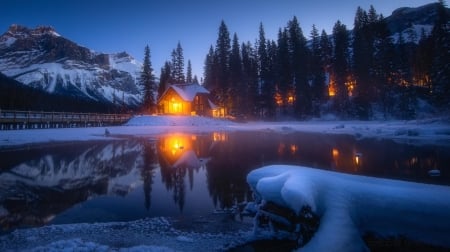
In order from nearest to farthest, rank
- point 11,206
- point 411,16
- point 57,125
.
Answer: point 11,206
point 57,125
point 411,16

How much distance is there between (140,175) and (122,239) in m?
7.72

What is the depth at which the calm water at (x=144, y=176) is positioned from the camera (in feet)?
30.4

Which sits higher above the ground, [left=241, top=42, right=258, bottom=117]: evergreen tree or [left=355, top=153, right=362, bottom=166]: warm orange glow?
[left=241, top=42, right=258, bottom=117]: evergreen tree

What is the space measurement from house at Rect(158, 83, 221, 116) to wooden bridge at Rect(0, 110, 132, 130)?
11.0 m

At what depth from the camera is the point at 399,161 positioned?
1684 centimetres

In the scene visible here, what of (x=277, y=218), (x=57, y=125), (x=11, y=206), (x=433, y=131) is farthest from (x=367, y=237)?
(x=57, y=125)

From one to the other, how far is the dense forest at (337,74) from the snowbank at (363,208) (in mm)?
47747

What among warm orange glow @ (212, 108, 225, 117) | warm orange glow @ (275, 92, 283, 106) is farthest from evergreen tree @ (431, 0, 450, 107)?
warm orange glow @ (212, 108, 225, 117)

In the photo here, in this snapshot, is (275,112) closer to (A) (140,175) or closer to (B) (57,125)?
(B) (57,125)

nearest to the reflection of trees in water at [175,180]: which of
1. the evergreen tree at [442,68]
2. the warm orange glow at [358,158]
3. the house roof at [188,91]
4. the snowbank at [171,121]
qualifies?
the warm orange glow at [358,158]

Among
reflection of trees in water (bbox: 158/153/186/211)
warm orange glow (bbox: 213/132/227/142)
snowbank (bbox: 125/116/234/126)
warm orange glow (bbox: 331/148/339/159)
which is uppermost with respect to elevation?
snowbank (bbox: 125/116/234/126)

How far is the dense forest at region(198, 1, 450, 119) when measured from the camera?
55.8m

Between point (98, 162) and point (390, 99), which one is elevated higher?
point (390, 99)

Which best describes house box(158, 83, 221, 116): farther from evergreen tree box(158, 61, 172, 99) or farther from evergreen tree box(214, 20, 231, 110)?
evergreen tree box(158, 61, 172, 99)
